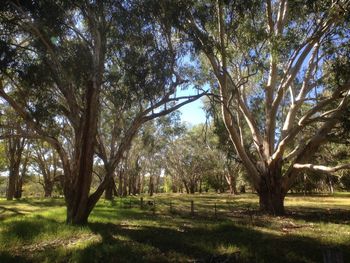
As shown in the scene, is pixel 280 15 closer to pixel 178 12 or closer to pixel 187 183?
pixel 178 12

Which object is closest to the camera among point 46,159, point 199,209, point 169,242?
point 169,242

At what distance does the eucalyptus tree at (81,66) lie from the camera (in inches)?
527

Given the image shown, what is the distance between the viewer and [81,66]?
15445 millimetres

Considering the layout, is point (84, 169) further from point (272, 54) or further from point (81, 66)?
point (272, 54)

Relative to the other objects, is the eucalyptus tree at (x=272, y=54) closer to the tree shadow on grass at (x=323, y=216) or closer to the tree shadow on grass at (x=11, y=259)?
the tree shadow on grass at (x=323, y=216)

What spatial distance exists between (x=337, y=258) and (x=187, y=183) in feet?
191

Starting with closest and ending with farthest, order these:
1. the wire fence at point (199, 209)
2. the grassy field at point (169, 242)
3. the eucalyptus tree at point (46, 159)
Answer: the grassy field at point (169, 242)
the wire fence at point (199, 209)
the eucalyptus tree at point (46, 159)

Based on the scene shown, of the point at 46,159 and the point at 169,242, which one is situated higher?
the point at 46,159

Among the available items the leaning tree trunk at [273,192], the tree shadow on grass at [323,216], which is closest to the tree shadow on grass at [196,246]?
the tree shadow on grass at [323,216]

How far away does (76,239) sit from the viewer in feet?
36.9

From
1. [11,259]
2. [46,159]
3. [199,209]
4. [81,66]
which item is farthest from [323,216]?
[46,159]

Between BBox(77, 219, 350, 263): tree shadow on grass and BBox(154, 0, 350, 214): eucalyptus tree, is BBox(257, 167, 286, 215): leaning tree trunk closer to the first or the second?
BBox(154, 0, 350, 214): eucalyptus tree

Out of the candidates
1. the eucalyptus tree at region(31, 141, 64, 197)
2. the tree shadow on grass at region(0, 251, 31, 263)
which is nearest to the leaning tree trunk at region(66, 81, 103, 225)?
the tree shadow on grass at region(0, 251, 31, 263)

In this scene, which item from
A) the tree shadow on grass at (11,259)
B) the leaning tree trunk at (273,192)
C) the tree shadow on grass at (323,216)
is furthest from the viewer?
the leaning tree trunk at (273,192)
